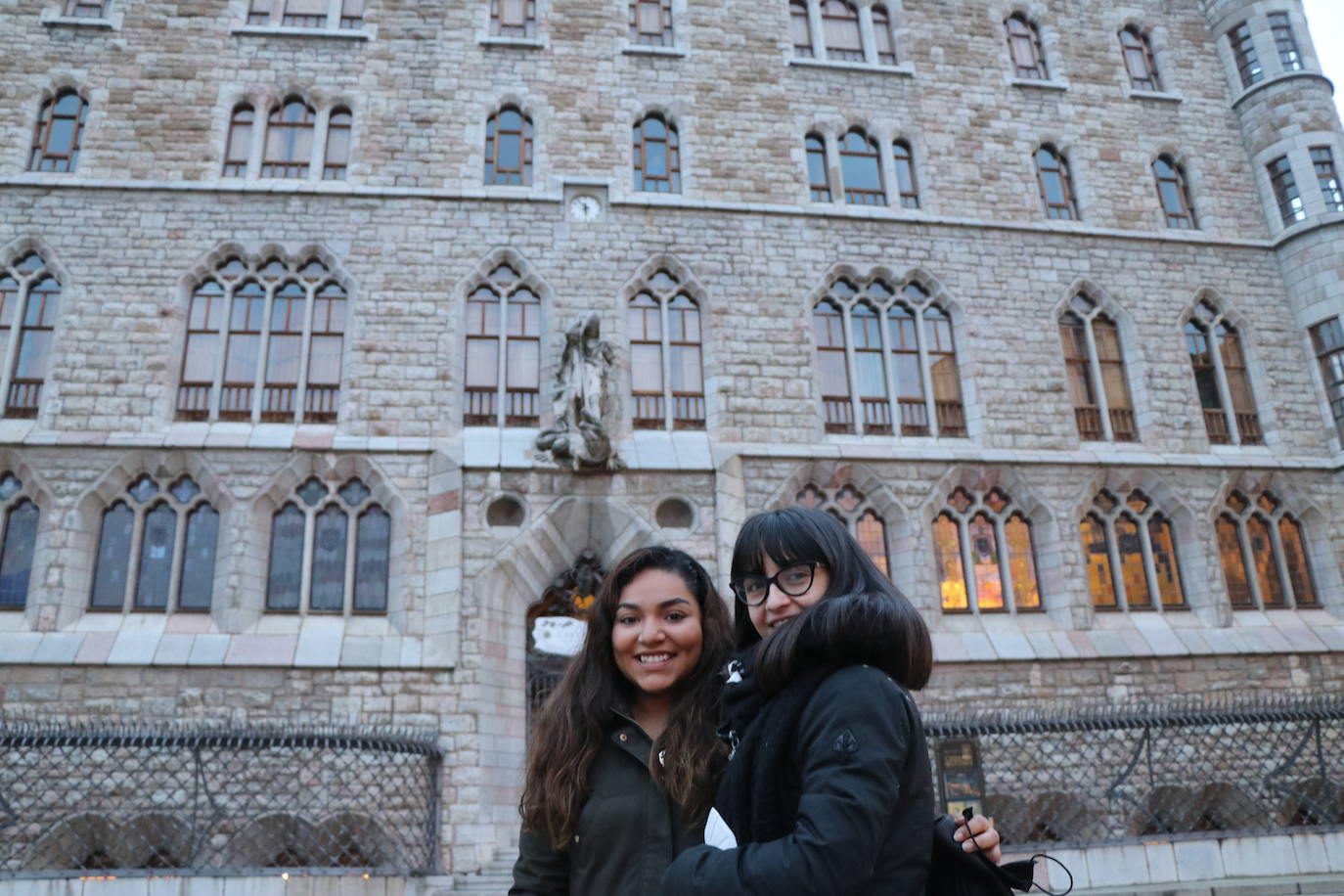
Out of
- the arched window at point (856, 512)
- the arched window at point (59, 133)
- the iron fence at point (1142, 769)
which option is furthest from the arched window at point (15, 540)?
the iron fence at point (1142, 769)

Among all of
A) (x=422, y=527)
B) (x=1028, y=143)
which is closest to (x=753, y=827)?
(x=422, y=527)

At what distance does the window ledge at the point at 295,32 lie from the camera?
1288 centimetres

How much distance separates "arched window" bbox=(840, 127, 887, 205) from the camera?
13516mm

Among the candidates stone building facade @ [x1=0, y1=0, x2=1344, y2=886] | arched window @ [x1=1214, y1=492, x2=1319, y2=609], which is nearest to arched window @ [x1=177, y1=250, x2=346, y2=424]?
stone building facade @ [x1=0, y1=0, x2=1344, y2=886]

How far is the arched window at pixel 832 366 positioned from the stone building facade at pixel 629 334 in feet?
0.19

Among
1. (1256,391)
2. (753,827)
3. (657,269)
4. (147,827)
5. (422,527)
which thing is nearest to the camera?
(753,827)

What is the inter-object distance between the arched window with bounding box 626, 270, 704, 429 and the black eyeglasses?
31.6ft

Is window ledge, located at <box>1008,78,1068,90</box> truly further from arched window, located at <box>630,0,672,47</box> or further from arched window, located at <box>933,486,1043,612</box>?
arched window, located at <box>933,486,1043,612</box>

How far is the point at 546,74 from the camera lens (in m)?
Answer: 13.2

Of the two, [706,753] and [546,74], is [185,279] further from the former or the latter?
[706,753]

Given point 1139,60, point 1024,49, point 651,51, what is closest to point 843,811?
point 651,51

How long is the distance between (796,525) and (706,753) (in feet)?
1.97

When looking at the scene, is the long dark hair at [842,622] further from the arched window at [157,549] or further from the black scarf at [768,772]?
the arched window at [157,549]

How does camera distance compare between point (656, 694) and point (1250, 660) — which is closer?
point (656, 694)
